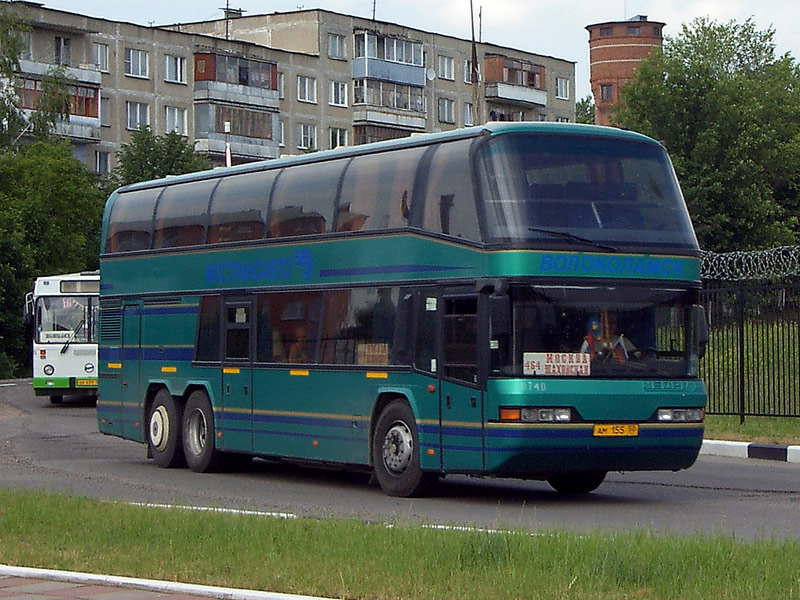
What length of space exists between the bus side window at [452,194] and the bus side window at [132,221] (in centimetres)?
649

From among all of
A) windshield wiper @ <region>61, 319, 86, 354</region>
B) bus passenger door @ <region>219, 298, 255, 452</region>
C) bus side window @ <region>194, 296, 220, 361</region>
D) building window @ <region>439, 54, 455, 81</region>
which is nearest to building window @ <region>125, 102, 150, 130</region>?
building window @ <region>439, 54, 455, 81</region>

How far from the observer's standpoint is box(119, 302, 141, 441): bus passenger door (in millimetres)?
22078

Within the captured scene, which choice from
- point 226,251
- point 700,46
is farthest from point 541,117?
point 226,251

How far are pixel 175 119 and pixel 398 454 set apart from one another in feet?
238

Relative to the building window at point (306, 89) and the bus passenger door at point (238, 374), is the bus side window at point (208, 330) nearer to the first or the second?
the bus passenger door at point (238, 374)

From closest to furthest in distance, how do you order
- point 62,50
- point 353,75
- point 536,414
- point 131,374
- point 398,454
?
point 536,414 → point 398,454 → point 131,374 → point 62,50 → point 353,75

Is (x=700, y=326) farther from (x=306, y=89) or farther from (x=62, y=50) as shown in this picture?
(x=306, y=89)

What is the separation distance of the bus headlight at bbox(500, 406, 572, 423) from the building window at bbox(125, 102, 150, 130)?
71635 millimetres

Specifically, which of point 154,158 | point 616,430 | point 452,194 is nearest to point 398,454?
point 616,430

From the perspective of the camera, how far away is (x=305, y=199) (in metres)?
18.6

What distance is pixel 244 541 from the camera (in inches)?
435

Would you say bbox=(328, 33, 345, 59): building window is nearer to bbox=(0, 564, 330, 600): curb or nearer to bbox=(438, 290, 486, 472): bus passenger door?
bbox=(438, 290, 486, 472): bus passenger door

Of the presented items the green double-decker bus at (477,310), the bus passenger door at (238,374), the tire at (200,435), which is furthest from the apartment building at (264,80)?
the green double-decker bus at (477,310)

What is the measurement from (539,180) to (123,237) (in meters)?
8.54
